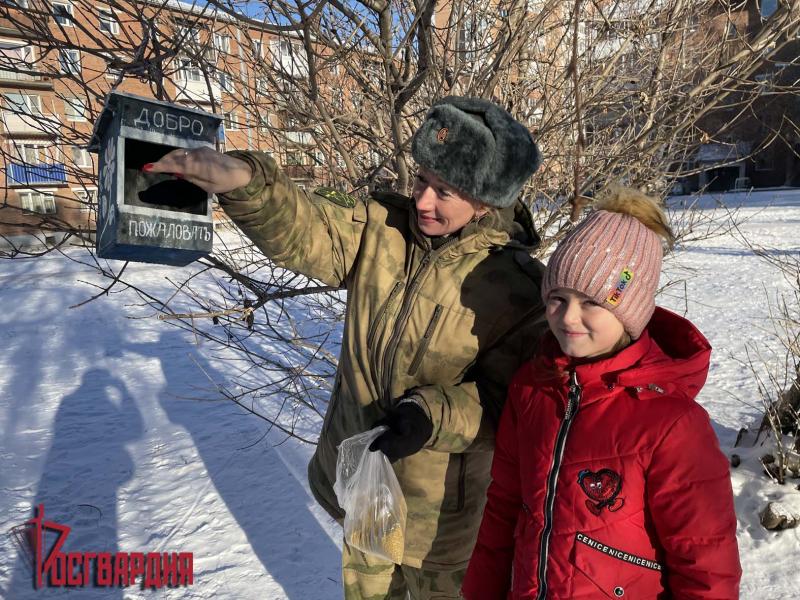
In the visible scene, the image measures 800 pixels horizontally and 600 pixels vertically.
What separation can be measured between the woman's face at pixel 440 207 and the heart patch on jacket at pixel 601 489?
72 centimetres

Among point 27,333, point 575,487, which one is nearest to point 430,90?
point 575,487

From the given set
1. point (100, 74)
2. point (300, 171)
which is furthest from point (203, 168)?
point (300, 171)

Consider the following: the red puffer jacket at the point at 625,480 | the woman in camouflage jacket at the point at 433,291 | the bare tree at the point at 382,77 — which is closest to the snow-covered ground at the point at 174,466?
the bare tree at the point at 382,77

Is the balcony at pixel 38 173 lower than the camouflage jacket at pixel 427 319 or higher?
higher

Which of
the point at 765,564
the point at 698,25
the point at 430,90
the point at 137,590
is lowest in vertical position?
the point at 137,590

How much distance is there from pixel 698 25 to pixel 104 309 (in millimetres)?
8666

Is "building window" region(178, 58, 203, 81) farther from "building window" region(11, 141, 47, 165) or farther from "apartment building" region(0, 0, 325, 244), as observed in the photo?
"building window" region(11, 141, 47, 165)

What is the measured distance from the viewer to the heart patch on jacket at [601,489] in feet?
4.25

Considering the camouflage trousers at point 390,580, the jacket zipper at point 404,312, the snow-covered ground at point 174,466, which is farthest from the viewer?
the snow-covered ground at point 174,466

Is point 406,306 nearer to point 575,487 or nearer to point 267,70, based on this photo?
point 575,487

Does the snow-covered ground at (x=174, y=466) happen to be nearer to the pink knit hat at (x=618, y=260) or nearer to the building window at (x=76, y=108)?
the building window at (x=76, y=108)

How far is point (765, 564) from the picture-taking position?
3211mm

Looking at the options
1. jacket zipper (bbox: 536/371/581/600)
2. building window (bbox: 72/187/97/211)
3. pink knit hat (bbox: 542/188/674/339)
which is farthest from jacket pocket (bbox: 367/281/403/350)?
building window (bbox: 72/187/97/211)

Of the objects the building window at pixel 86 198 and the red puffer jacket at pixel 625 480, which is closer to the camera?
the red puffer jacket at pixel 625 480
